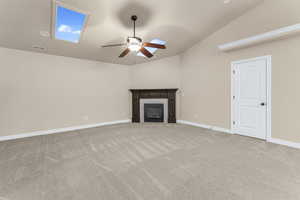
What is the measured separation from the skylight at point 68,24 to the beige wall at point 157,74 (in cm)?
290

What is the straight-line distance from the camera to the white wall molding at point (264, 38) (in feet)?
8.86

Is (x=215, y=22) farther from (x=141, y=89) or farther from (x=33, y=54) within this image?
(x=33, y=54)

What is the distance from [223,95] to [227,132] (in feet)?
3.83

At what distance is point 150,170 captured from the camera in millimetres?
2088

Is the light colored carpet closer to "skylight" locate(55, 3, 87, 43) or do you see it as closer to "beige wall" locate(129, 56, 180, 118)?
"skylight" locate(55, 3, 87, 43)

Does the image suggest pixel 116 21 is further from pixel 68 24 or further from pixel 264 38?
pixel 264 38

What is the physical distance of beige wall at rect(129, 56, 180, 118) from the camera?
566 cm

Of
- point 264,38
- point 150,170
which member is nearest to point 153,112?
point 150,170

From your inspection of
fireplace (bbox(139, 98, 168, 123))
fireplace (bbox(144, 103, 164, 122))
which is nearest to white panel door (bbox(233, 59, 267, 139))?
fireplace (bbox(139, 98, 168, 123))

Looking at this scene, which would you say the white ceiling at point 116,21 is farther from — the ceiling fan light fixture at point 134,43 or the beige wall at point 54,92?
the ceiling fan light fixture at point 134,43

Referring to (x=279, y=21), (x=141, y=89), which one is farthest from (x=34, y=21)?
(x=279, y=21)

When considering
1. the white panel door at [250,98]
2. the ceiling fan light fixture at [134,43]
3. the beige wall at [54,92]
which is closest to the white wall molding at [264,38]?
the white panel door at [250,98]

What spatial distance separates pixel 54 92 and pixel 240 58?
595cm

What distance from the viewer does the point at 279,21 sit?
3.05 meters
